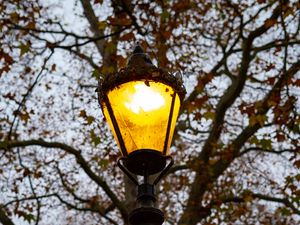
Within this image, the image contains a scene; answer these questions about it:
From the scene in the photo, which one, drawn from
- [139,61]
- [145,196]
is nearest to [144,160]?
[145,196]

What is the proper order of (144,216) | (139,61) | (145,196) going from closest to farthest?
(144,216) → (145,196) → (139,61)

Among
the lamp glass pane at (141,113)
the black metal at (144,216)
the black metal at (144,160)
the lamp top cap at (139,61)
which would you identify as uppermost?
the lamp top cap at (139,61)

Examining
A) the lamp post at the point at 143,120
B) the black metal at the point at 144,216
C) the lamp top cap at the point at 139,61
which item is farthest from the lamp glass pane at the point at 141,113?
the black metal at the point at 144,216

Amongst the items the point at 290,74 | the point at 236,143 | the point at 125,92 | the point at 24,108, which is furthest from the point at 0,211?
the point at 125,92

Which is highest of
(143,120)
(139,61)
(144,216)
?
(139,61)

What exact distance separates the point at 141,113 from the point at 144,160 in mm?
322

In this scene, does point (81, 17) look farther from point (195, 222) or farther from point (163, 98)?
point (163, 98)

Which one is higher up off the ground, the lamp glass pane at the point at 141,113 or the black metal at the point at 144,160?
the lamp glass pane at the point at 141,113

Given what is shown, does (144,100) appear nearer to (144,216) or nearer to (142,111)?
(142,111)

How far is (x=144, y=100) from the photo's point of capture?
3.63 metres

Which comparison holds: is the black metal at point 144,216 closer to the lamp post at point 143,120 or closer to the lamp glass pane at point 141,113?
the lamp post at point 143,120

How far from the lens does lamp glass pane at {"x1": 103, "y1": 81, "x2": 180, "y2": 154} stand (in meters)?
3.56

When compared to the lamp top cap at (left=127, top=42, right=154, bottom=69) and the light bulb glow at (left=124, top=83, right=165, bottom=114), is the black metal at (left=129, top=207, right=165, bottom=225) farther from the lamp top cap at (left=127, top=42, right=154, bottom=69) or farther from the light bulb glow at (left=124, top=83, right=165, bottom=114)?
the lamp top cap at (left=127, top=42, right=154, bottom=69)

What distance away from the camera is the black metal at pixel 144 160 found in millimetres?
3553
